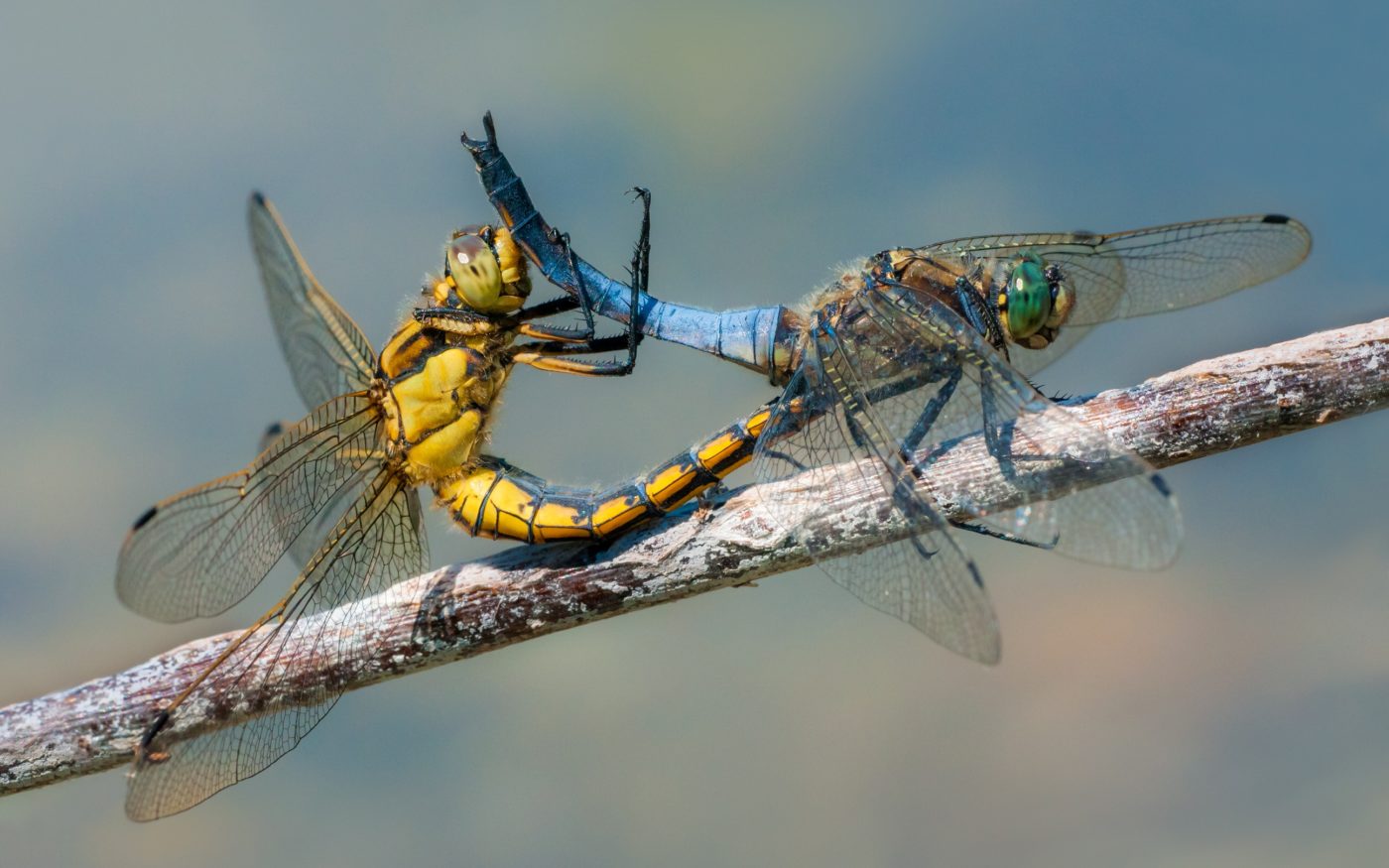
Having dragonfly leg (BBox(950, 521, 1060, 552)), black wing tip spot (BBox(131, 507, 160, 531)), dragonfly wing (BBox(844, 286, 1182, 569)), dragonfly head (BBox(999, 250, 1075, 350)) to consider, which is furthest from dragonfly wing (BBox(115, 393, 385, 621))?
dragonfly head (BBox(999, 250, 1075, 350))

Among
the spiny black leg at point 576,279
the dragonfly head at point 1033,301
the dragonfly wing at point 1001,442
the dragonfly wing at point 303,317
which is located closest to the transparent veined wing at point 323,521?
the dragonfly wing at point 303,317

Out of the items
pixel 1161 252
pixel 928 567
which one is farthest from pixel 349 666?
pixel 1161 252

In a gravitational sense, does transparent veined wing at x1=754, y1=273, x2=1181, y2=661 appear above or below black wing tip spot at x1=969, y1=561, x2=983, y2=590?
above

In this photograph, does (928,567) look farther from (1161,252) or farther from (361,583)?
(361,583)

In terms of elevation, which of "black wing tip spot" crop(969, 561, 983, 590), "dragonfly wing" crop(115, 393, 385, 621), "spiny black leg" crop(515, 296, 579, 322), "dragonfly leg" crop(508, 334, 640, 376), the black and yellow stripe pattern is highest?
"spiny black leg" crop(515, 296, 579, 322)

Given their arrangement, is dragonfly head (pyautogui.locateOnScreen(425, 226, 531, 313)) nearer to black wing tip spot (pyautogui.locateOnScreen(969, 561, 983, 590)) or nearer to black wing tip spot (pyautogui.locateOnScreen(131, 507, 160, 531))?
black wing tip spot (pyautogui.locateOnScreen(131, 507, 160, 531))

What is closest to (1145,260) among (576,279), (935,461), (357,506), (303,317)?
(935,461)

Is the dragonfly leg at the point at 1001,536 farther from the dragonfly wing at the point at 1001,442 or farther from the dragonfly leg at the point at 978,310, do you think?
the dragonfly leg at the point at 978,310
